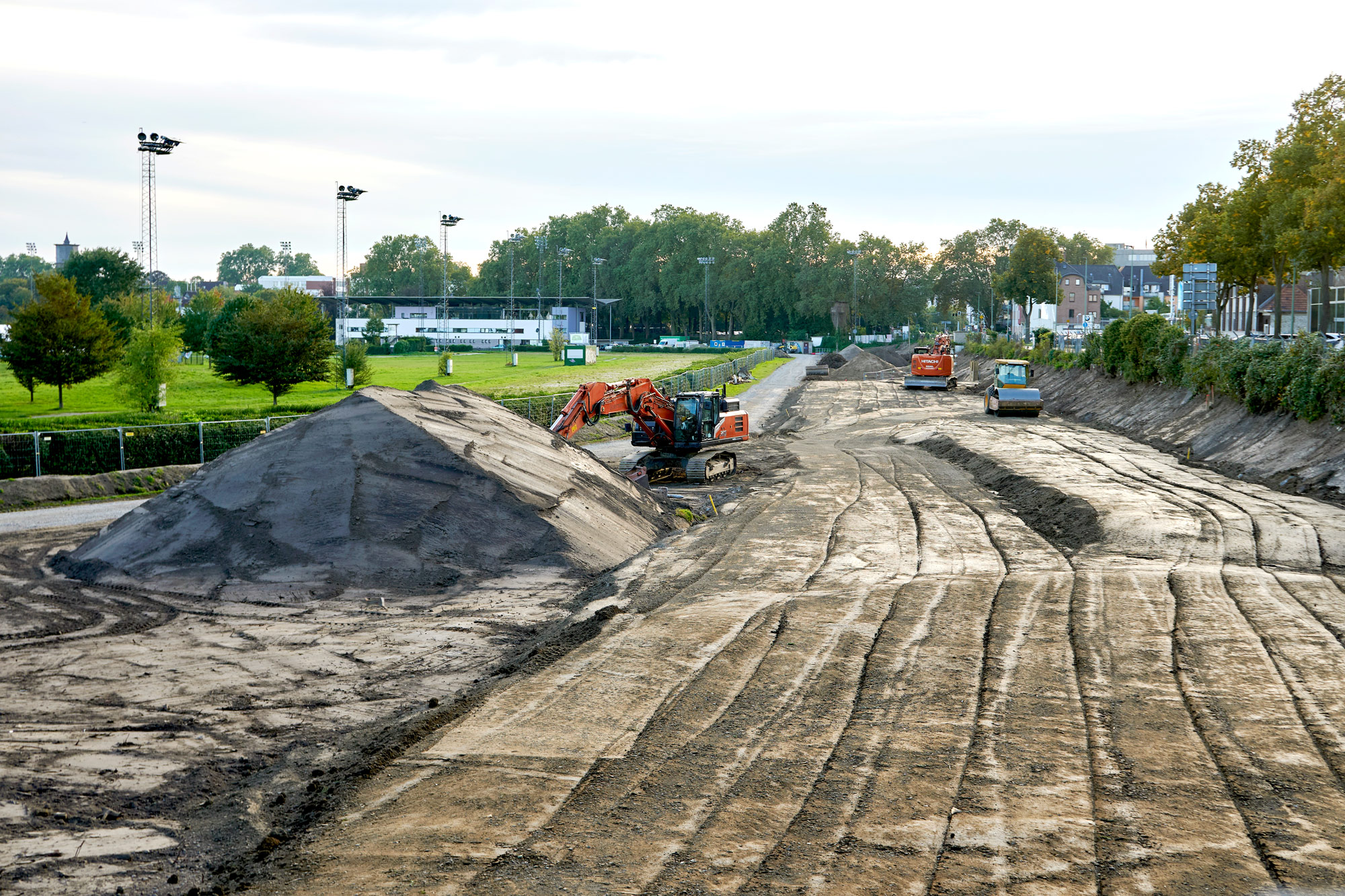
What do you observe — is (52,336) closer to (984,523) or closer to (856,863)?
(984,523)

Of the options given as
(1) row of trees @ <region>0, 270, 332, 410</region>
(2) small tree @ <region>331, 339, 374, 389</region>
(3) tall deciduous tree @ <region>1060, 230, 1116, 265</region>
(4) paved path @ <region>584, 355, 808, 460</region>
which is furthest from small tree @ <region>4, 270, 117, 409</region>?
(3) tall deciduous tree @ <region>1060, 230, 1116, 265</region>

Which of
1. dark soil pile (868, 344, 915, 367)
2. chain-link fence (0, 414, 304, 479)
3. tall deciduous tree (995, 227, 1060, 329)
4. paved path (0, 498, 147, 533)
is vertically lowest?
paved path (0, 498, 147, 533)

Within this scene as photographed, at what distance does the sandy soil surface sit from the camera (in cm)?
700

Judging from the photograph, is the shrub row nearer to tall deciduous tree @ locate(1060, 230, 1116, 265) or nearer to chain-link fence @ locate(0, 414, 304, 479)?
chain-link fence @ locate(0, 414, 304, 479)

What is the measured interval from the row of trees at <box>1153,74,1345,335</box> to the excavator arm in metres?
27.2

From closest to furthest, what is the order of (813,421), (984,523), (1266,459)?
(984,523)
(1266,459)
(813,421)

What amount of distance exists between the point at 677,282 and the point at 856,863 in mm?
151722

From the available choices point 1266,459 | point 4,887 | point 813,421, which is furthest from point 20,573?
point 813,421

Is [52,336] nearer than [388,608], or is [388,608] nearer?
[388,608]

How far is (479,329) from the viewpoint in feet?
472

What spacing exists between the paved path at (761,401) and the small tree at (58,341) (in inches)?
1050

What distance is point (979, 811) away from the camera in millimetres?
7758

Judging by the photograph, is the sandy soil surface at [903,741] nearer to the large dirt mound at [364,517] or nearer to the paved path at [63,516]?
the large dirt mound at [364,517]

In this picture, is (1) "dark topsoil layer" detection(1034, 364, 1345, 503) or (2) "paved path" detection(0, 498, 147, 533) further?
(1) "dark topsoil layer" detection(1034, 364, 1345, 503)
